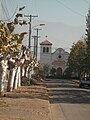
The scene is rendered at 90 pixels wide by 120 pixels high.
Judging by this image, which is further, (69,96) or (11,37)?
(69,96)

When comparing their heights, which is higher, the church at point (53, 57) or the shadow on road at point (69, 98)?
the church at point (53, 57)

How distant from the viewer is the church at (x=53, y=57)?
517ft

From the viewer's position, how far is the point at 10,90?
1352 inches

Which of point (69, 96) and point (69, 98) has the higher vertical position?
point (69, 96)

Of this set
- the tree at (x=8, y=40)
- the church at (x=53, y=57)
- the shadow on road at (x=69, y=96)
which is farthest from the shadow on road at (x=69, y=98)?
the church at (x=53, y=57)

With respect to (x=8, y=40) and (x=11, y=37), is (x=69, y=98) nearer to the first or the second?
(x=11, y=37)

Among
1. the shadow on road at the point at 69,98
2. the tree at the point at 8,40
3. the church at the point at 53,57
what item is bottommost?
the shadow on road at the point at 69,98

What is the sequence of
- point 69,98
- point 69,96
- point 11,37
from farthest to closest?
point 69,96, point 69,98, point 11,37

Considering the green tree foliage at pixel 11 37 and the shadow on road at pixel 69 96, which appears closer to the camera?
the green tree foliage at pixel 11 37

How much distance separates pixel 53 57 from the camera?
164m

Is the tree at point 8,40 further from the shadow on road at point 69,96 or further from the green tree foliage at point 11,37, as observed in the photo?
the shadow on road at point 69,96

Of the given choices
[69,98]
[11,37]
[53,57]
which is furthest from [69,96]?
[53,57]

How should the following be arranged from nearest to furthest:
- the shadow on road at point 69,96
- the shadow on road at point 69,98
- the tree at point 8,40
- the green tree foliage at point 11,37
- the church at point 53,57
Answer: the tree at point 8,40 < the green tree foliage at point 11,37 < the shadow on road at point 69,98 < the shadow on road at point 69,96 < the church at point 53,57

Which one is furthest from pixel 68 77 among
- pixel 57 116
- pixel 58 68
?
pixel 57 116
